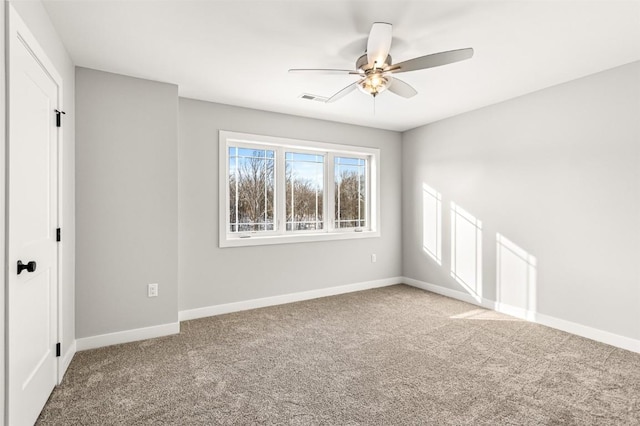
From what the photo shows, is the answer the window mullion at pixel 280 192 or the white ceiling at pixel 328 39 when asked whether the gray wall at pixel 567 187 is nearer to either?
the white ceiling at pixel 328 39

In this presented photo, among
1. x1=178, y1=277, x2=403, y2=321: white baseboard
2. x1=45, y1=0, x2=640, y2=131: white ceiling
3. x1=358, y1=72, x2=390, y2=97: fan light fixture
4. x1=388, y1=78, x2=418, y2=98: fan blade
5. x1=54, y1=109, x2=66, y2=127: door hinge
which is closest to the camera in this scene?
x1=45, y1=0, x2=640, y2=131: white ceiling

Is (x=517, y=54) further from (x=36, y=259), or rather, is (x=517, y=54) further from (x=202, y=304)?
(x=202, y=304)

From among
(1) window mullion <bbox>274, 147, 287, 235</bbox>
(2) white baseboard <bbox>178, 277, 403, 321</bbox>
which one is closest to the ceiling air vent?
(1) window mullion <bbox>274, 147, 287, 235</bbox>

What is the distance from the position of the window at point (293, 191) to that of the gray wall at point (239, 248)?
11 cm

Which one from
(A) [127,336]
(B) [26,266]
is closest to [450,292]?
(A) [127,336]

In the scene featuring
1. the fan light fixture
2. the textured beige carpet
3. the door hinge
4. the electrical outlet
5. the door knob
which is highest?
the fan light fixture

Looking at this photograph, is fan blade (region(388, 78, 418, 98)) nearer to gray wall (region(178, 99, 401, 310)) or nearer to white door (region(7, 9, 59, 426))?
gray wall (region(178, 99, 401, 310))

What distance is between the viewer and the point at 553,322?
3414mm

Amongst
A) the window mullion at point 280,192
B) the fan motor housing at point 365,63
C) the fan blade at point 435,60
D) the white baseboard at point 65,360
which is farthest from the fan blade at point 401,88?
the white baseboard at point 65,360

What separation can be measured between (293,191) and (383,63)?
8.20 ft

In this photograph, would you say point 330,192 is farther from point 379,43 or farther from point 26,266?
point 26,266

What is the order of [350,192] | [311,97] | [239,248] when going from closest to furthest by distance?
[311,97]
[239,248]
[350,192]

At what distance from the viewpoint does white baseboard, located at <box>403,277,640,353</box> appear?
2905 mm

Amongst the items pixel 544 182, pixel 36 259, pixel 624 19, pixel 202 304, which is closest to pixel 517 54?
pixel 624 19
